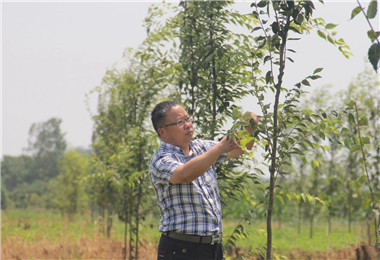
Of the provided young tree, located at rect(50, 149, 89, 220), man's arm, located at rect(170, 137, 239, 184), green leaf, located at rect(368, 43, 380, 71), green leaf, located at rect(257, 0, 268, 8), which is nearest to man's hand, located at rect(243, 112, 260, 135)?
man's arm, located at rect(170, 137, 239, 184)

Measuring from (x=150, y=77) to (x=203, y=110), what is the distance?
200 cm

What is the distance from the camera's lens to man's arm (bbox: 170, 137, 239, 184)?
279 centimetres

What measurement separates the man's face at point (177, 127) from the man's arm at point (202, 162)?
39 centimetres

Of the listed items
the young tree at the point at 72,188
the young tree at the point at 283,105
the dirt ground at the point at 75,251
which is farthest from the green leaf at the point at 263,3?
the young tree at the point at 72,188

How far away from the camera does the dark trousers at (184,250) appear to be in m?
3.05

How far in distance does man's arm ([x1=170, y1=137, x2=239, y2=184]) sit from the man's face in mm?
385

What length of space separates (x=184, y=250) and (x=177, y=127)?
80cm

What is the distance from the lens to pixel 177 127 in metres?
3.25

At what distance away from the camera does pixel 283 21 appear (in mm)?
3078

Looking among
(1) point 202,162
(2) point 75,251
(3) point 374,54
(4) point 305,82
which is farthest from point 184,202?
(2) point 75,251

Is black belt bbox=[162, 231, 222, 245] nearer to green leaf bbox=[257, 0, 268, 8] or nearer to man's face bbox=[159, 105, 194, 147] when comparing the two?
man's face bbox=[159, 105, 194, 147]

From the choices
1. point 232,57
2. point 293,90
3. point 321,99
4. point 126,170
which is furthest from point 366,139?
point 321,99

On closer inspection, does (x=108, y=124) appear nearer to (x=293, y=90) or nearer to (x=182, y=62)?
(x=182, y=62)

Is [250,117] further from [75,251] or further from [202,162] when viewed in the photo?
[75,251]
